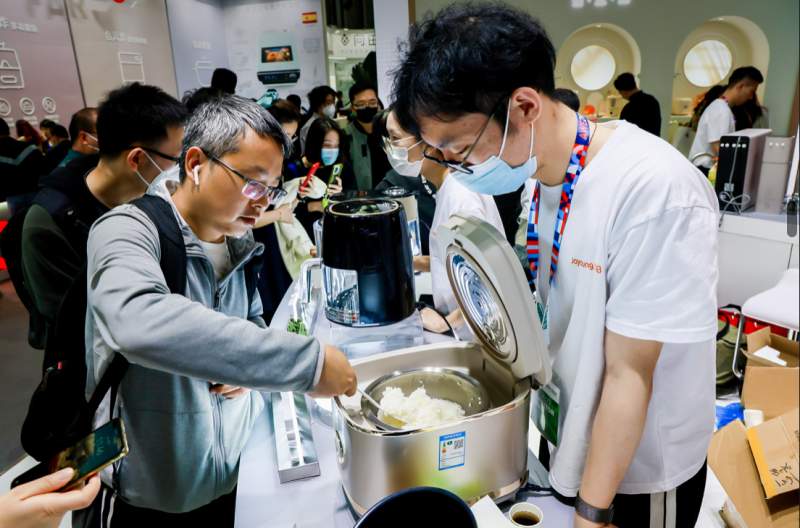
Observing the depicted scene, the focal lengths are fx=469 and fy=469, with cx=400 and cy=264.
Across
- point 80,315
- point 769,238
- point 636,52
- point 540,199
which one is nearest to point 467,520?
point 540,199

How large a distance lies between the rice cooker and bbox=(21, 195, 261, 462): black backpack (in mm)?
481

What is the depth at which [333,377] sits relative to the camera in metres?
0.85

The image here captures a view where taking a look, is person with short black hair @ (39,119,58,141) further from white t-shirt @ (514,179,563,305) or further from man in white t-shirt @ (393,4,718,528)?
white t-shirt @ (514,179,563,305)

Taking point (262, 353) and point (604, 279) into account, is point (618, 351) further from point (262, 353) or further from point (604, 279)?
point (262, 353)

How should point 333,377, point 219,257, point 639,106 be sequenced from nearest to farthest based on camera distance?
point 333,377 → point 219,257 → point 639,106

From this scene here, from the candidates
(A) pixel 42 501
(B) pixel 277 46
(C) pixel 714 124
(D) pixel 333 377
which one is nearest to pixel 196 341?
(D) pixel 333 377

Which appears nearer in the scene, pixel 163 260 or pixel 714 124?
pixel 163 260

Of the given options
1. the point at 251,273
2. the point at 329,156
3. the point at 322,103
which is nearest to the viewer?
the point at 251,273

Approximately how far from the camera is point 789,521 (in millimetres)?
924

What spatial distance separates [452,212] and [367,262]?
61 cm

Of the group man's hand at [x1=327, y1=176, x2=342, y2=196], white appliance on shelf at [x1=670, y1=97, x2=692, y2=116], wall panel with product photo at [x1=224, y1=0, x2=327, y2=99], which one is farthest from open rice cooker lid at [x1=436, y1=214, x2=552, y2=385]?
white appliance on shelf at [x1=670, y1=97, x2=692, y2=116]

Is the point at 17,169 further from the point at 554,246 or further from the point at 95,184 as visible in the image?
the point at 554,246

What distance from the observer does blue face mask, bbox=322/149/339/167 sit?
3.23 meters

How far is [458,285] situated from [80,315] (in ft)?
2.91
